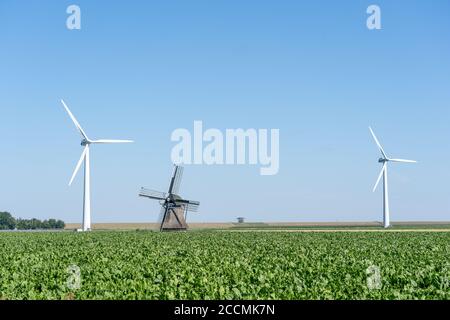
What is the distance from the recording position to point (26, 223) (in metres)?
169

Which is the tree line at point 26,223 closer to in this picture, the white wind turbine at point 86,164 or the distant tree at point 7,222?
the distant tree at point 7,222

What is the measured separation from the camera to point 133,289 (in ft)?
65.9

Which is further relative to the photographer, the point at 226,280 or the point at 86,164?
the point at 86,164

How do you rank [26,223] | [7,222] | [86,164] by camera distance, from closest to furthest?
[86,164] → [26,223] → [7,222]

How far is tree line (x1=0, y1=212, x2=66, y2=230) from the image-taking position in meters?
168

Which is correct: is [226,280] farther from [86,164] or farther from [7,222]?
[7,222]

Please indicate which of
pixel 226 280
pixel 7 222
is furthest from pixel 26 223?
pixel 226 280

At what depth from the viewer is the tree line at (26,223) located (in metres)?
168

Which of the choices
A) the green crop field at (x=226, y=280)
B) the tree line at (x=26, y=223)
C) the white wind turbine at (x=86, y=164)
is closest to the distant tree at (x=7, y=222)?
the tree line at (x=26, y=223)

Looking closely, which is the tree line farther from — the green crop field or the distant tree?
the green crop field

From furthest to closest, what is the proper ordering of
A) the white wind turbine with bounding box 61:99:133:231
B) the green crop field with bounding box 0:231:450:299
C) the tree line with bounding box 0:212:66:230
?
the tree line with bounding box 0:212:66:230 < the white wind turbine with bounding box 61:99:133:231 < the green crop field with bounding box 0:231:450:299

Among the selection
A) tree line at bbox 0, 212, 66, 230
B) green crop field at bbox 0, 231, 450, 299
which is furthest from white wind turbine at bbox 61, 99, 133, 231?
tree line at bbox 0, 212, 66, 230
